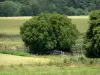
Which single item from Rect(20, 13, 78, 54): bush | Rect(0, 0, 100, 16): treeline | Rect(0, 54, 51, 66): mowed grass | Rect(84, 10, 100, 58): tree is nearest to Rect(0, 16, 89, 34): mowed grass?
Rect(20, 13, 78, 54): bush

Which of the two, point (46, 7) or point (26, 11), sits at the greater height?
point (26, 11)

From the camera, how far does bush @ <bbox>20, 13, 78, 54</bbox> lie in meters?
62.4

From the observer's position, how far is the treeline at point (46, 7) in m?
152

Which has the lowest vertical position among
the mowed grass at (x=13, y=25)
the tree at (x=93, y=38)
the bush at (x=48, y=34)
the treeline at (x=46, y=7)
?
the treeline at (x=46, y=7)

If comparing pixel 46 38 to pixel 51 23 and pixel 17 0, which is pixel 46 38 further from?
pixel 17 0

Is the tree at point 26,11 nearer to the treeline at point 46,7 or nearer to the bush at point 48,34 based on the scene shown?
the treeline at point 46,7

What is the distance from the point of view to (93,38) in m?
45.1

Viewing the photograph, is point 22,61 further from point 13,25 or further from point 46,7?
point 46,7

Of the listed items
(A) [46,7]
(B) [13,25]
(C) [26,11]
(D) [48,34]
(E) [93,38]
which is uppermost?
(E) [93,38]

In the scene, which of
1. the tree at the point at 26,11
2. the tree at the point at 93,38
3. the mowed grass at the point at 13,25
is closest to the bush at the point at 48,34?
the tree at the point at 93,38

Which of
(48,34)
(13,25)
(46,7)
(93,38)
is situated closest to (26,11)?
(46,7)

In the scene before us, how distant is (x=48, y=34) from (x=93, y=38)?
1977 centimetres

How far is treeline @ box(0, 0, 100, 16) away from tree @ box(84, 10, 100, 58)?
103 meters

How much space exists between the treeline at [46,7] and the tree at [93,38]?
10306cm
